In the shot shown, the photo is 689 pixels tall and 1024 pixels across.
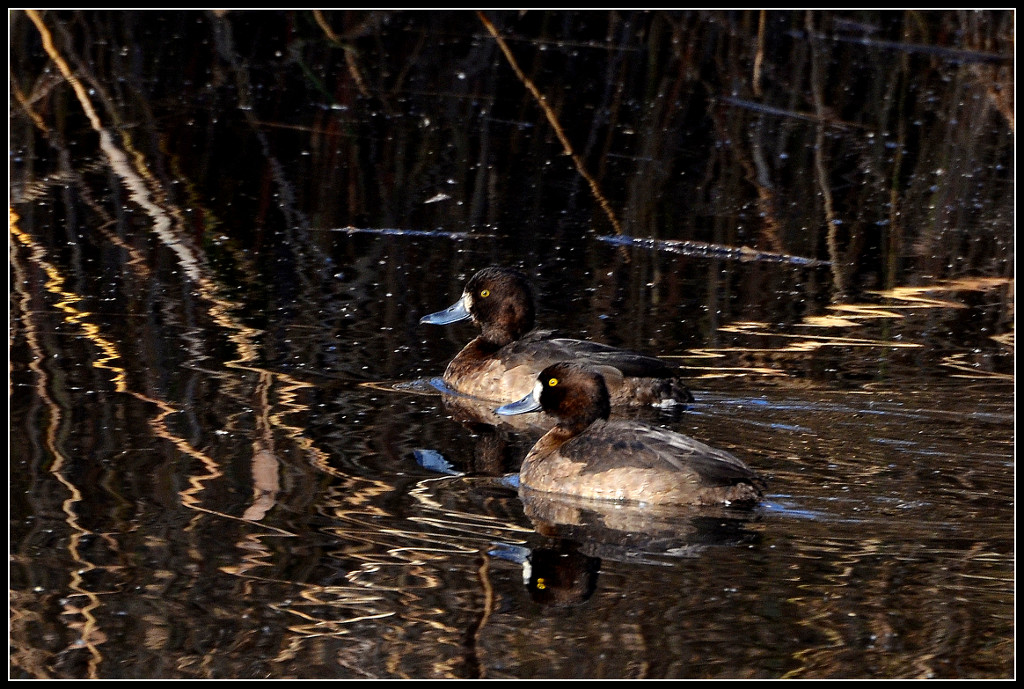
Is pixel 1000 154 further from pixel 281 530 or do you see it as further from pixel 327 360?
pixel 281 530

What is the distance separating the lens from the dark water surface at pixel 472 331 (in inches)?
198

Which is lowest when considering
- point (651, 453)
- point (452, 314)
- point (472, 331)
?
point (472, 331)

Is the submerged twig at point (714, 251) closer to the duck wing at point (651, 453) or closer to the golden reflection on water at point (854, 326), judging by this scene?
the golden reflection on water at point (854, 326)

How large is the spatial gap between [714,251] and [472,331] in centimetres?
184

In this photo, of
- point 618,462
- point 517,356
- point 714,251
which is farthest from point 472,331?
point 618,462

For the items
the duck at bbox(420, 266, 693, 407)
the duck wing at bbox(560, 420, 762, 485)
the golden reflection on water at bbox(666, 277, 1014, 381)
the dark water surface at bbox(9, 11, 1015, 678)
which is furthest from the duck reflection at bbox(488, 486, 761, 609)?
the golden reflection on water at bbox(666, 277, 1014, 381)

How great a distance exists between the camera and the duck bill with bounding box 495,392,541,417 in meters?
7.03

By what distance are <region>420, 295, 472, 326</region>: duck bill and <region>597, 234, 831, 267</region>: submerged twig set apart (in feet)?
6.75

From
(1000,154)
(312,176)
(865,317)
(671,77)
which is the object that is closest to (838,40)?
(671,77)

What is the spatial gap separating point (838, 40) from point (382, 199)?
7.44 m

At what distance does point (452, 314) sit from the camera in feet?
27.6

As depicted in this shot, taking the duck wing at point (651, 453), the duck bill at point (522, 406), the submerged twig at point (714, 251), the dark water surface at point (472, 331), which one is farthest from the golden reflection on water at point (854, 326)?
the duck wing at point (651, 453)

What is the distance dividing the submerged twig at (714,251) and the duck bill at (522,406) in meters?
3.15

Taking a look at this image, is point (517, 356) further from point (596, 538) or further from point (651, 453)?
point (596, 538)
